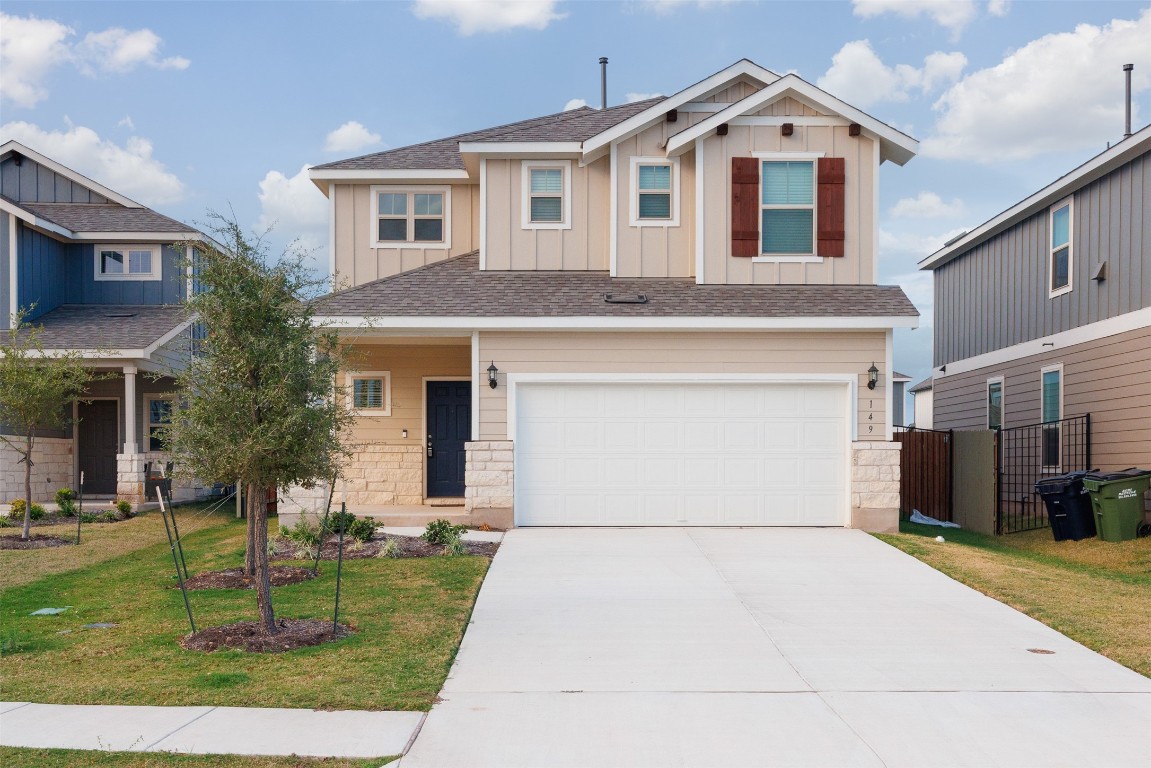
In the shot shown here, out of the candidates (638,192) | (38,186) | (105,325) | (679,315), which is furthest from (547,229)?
(38,186)

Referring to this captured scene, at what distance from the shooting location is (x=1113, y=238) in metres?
15.1

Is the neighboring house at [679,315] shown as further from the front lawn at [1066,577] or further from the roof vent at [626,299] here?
the front lawn at [1066,577]

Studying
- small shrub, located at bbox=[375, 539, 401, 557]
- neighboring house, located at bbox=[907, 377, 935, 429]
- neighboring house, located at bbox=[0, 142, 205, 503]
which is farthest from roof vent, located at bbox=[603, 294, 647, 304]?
neighboring house, located at bbox=[907, 377, 935, 429]

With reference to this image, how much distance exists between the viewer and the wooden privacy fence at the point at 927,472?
1784 centimetres

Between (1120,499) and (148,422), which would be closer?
(1120,499)

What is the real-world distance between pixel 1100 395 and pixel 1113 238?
97.0 inches

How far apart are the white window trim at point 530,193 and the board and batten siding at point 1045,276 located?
27.6 ft

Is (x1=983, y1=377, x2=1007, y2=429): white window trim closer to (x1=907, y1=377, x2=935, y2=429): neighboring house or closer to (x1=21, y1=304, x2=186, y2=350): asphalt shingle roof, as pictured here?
(x1=21, y1=304, x2=186, y2=350): asphalt shingle roof

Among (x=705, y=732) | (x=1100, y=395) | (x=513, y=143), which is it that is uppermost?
(x=513, y=143)

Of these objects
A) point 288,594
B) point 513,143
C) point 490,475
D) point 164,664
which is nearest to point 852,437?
point 490,475

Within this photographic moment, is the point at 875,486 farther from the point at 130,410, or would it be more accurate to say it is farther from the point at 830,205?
the point at 130,410

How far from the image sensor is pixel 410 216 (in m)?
17.0

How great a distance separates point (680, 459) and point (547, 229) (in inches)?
166

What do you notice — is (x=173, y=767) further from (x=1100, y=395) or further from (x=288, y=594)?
(x=1100, y=395)
